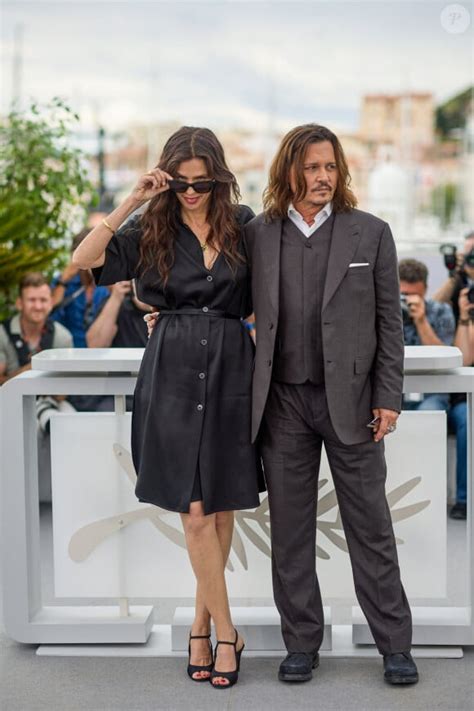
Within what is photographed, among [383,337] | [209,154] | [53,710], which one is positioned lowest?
[53,710]

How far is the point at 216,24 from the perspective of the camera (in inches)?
2247

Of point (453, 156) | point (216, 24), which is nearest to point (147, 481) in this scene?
point (216, 24)

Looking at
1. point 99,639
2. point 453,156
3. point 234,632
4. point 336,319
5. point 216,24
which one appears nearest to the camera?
point 336,319

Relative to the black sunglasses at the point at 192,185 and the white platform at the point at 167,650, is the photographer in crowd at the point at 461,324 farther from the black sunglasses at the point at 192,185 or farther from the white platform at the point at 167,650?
the black sunglasses at the point at 192,185

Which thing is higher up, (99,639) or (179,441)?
(179,441)

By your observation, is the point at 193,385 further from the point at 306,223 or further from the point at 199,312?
the point at 306,223

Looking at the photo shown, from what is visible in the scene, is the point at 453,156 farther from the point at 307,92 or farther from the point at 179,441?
the point at 179,441

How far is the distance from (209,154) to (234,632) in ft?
4.69

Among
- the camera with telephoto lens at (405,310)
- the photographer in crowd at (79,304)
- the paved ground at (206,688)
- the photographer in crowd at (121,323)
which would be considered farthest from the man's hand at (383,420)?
the photographer in crowd at (79,304)

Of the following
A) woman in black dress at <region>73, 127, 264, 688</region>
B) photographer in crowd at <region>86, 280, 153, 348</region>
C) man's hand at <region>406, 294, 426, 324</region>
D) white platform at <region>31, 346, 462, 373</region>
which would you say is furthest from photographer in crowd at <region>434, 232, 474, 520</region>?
woman in black dress at <region>73, 127, 264, 688</region>

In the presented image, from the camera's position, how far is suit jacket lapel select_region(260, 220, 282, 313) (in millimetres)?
3105

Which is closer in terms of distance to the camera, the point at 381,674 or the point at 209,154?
the point at 209,154

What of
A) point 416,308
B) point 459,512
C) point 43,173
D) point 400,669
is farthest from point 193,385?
point 43,173

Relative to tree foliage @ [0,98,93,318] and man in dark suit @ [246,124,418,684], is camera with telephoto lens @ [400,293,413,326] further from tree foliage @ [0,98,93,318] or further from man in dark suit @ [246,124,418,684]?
man in dark suit @ [246,124,418,684]
